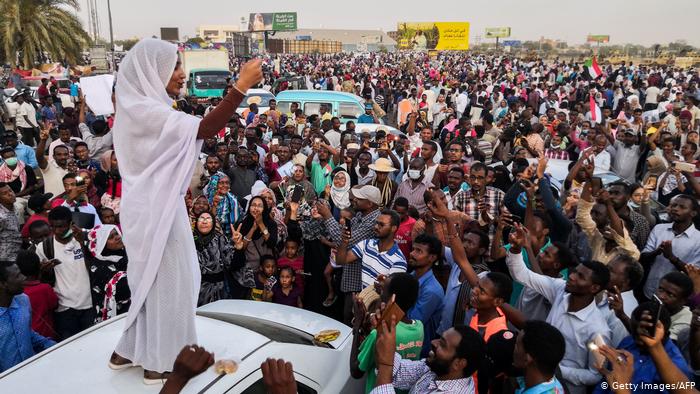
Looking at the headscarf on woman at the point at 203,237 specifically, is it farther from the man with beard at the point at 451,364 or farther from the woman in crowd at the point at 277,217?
the man with beard at the point at 451,364

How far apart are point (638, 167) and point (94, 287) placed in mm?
8053

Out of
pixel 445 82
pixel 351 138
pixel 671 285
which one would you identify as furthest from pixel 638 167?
pixel 445 82

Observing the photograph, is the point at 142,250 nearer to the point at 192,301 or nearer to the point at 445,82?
the point at 192,301

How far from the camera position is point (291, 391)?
1650mm

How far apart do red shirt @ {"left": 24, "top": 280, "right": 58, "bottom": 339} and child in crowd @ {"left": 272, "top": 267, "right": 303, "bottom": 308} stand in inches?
71.6

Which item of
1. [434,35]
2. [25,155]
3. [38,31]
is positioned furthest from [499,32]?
[25,155]

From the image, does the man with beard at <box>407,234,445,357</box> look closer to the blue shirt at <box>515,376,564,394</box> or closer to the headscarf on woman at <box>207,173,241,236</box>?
the blue shirt at <box>515,376,564,394</box>

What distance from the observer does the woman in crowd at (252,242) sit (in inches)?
194

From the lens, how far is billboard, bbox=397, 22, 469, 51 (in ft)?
185

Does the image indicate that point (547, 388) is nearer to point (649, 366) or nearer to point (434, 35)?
point (649, 366)

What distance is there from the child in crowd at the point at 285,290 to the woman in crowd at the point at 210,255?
490 millimetres

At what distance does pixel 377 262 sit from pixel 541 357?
1.82 metres

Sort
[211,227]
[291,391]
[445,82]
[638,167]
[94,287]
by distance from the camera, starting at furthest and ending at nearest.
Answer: [445,82] → [638,167] → [211,227] → [94,287] → [291,391]

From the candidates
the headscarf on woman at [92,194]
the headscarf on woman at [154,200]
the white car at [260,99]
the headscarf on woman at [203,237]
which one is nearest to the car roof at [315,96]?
the white car at [260,99]
